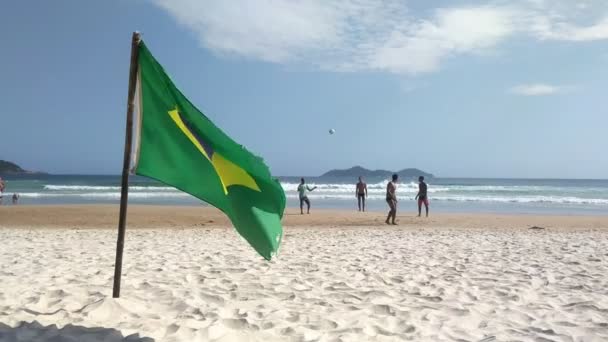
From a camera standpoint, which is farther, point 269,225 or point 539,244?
point 539,244

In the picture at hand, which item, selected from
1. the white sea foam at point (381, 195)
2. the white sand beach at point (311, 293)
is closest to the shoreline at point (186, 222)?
the white sand beach at point (311, 293)

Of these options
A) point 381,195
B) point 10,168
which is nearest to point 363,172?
point 10,168

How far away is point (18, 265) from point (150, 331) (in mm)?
4042

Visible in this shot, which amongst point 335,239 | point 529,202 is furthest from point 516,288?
point 529,202

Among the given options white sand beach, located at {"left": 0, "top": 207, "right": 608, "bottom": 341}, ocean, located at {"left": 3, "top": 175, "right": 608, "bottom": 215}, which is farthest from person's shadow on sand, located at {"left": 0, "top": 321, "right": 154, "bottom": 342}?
ocean, located at {"left": 3, "top": 175, "right": 608, "bottom": 215}

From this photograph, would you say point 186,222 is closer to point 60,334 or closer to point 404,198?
point 60,334

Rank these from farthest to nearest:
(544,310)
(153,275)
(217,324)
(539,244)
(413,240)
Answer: (413,240), (539,244), (153,275), (544,310), (217,324)

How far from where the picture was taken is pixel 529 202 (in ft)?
111

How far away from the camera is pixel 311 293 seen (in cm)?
584

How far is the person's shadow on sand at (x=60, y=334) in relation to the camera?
4.07 m

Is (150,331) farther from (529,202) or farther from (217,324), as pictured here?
(529,202)

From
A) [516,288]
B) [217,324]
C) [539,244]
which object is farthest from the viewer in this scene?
[539,244]

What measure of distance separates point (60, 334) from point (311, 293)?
2.70 metres

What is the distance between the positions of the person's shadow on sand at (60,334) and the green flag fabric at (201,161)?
131cm
